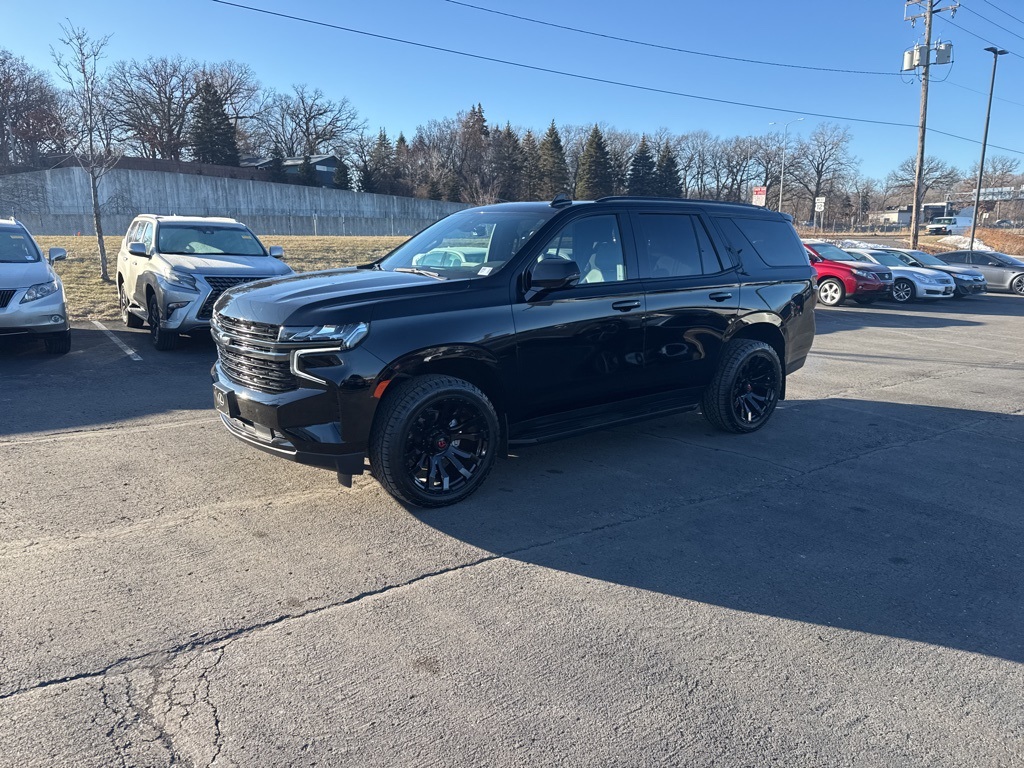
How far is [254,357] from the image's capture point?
456cm

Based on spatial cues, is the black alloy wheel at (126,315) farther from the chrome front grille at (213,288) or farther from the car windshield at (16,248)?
the chrome front grille at (213,288)

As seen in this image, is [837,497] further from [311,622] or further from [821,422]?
[311,622]

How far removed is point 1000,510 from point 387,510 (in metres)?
4.17

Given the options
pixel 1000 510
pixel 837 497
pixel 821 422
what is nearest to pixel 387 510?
pixel 837 497

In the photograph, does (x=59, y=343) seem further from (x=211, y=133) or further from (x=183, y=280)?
(x=211, y=133)

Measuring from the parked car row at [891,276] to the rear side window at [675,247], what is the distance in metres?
13.6

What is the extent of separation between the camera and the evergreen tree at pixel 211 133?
74562 millimetres

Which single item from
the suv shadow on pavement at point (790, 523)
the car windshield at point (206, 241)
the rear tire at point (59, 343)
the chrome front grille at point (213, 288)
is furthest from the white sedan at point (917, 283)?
the rear tire at point (59, 343)

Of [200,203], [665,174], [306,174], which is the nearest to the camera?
[200,203]

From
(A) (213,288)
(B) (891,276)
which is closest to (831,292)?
(B) (891,276)

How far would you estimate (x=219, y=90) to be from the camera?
277 feet

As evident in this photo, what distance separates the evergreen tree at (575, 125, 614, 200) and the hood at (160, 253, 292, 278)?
71.7 meters

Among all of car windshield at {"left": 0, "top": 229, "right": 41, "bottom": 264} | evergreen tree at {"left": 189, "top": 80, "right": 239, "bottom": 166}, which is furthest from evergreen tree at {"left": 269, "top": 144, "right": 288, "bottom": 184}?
car windshield at {"left": 0, "top": 229, "right": 41, "bottom": 264}

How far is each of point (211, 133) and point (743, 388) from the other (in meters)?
79.9
